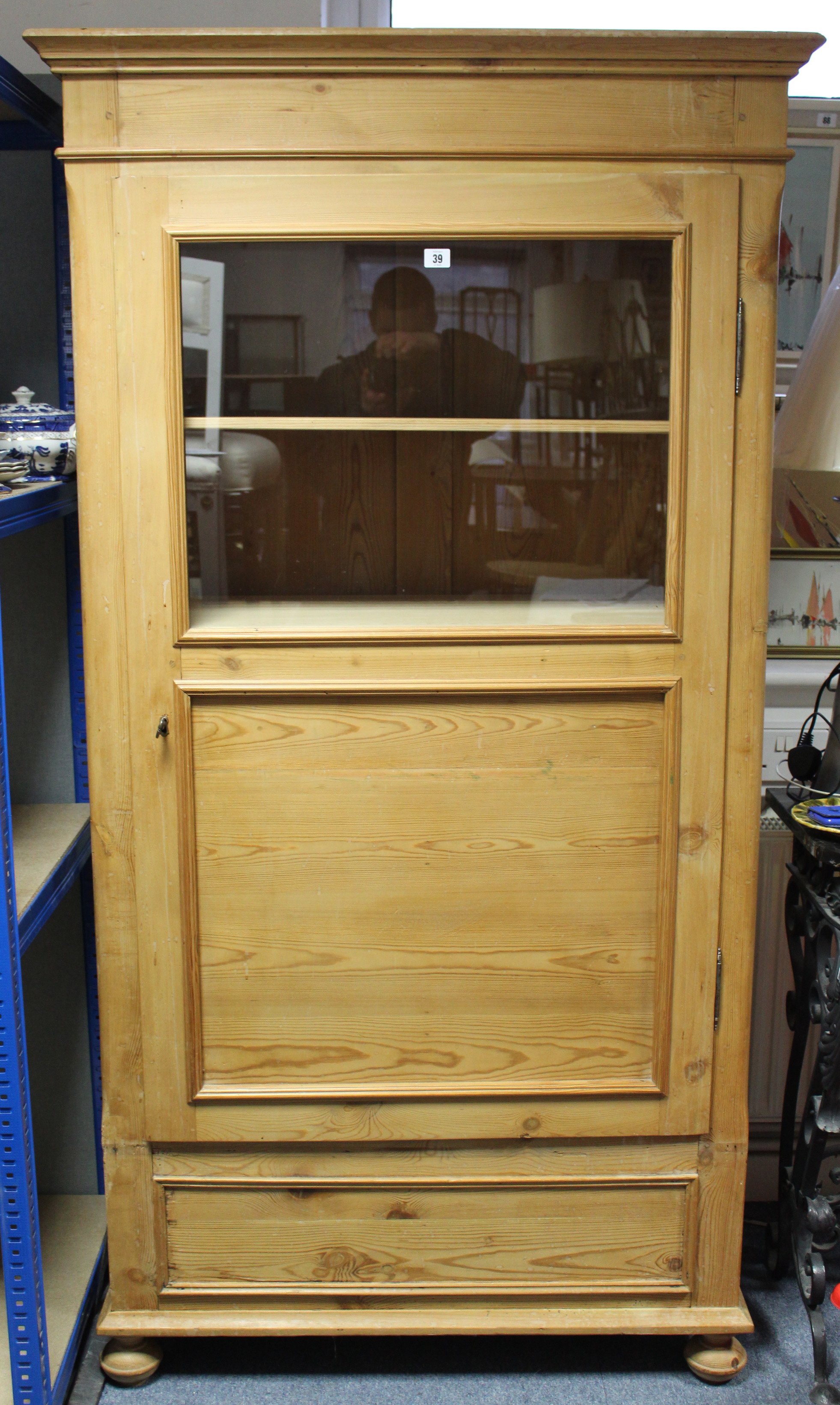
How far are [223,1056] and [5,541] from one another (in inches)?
34.3

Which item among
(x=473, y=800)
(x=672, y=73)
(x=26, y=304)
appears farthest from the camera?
(x=26, y=304)

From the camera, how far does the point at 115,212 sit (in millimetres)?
1270

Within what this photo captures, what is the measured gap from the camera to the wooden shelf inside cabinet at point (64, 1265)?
4.84 ft

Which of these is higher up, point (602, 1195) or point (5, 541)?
point (5, 541)

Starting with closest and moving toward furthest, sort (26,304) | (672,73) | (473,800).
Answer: (672,73) → (473,800) → (26,304)

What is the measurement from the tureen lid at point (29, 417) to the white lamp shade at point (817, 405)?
96 centimetres

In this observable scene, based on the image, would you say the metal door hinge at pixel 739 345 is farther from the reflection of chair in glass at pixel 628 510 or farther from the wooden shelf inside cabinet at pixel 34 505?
the wooden shelf inside cabinet at pixel 34 505

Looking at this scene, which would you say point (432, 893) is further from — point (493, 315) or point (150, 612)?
point (493, 315)

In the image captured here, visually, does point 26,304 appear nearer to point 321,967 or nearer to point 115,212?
point 115,212

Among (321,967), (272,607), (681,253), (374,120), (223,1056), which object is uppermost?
(374,120)

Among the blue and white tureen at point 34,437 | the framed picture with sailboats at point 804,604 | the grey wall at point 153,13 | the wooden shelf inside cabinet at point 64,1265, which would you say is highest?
the grey wall at point 153,13

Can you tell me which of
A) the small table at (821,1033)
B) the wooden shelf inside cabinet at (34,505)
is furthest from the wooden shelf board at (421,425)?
the small table at (821,1033)

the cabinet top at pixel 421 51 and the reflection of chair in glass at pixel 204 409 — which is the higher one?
the cabinet top at pixel 421 51

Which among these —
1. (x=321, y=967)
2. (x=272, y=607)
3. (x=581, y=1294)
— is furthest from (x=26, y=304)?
(x=581, y=1294)
